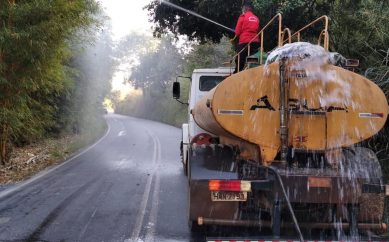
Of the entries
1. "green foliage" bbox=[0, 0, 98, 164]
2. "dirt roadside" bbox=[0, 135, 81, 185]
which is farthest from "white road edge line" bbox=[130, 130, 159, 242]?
"green foliage" bbox=[0, 0, 98, 164]

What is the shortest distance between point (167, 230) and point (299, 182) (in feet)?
8.21

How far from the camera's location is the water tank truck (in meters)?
5.03

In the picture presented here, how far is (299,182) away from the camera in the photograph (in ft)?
16.3

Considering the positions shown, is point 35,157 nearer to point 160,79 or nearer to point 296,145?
point 296,145

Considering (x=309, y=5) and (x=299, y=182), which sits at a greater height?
(x=309, y=5)

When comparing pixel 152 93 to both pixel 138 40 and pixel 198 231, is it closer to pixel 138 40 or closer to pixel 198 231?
pixel 138 40

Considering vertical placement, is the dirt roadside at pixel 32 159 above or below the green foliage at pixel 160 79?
below

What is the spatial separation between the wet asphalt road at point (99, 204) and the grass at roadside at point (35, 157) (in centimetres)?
65

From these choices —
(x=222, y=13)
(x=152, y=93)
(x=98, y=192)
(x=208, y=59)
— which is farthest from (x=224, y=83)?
(x=152, y=93)

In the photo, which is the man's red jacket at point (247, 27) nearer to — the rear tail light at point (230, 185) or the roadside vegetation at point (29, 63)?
the rear tail light at point (230, 185)

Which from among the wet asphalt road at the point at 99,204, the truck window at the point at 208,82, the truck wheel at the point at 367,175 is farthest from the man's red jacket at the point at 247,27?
the truck wheel at the point at 367,175

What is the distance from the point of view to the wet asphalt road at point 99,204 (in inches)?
258

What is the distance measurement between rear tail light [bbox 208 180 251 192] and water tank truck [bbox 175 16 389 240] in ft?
0.04

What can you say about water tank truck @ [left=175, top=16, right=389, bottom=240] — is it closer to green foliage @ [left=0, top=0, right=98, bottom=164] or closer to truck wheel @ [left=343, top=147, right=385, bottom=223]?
truck wheel @ [left=343, top=147, right=385, bottom=223]
